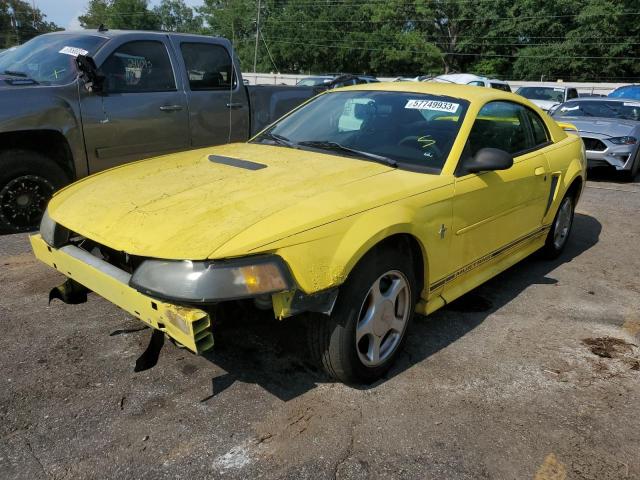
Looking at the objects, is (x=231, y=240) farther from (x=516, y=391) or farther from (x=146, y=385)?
(x=516, y=391)

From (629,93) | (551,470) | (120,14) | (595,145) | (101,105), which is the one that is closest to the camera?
(551,470)

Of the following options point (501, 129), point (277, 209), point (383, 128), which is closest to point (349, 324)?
point (277, 209)

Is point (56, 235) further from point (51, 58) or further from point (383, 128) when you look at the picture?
point (51, 58)

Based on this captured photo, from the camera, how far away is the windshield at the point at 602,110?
406 inches

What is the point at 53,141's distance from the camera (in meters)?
5.01

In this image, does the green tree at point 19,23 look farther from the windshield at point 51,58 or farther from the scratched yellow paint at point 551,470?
the scratched yellow paint at point 551,470

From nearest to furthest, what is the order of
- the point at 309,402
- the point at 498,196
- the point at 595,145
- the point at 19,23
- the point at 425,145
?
the point at 309,402 < the point at 425,145 < the point at 498,196 < the point at 595,145 < the point at 19,23

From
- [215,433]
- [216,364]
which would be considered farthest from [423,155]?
[215,433]

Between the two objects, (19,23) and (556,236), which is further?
(19,23)

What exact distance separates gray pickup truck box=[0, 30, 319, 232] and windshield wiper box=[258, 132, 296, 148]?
1945mm

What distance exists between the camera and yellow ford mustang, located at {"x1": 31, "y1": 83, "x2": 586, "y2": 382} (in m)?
2.27

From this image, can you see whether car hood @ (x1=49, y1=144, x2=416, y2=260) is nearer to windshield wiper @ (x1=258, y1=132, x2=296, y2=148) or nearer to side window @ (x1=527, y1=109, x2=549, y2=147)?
windshield wiper @ (x1=258, y1=132, x2=296, y2=148)

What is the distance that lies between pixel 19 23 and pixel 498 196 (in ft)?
260

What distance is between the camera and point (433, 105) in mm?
3594
